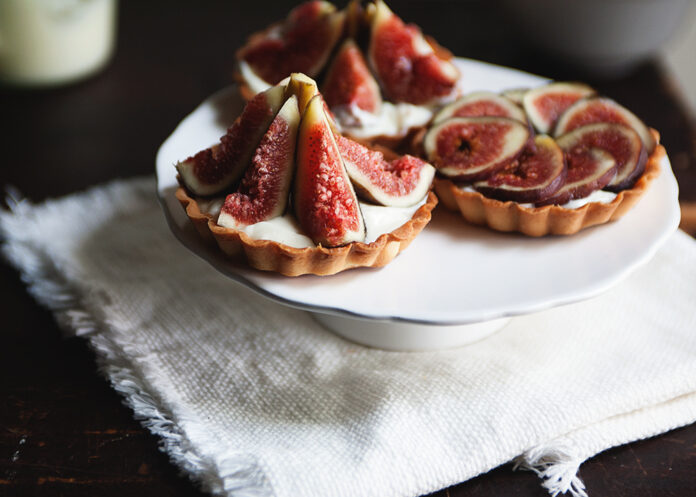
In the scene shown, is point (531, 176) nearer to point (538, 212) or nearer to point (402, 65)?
point (538, 212)

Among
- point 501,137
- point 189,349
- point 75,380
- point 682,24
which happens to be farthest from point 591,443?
point 682,24

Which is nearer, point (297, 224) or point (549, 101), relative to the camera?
point (297, 224)

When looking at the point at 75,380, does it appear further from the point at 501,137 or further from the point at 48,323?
the point at 501,137

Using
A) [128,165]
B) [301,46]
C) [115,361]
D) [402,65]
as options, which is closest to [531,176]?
[402,65]

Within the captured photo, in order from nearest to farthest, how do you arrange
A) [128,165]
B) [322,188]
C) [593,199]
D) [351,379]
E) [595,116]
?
[322,188]
[351,379]
[593,199]
[595,116]
[128,165]

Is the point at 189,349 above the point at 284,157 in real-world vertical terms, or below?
below

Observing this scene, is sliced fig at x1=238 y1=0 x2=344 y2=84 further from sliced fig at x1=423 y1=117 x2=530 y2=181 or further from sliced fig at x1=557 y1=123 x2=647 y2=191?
sliced fig at x1=557 y1=123 x2=647 y2=191
